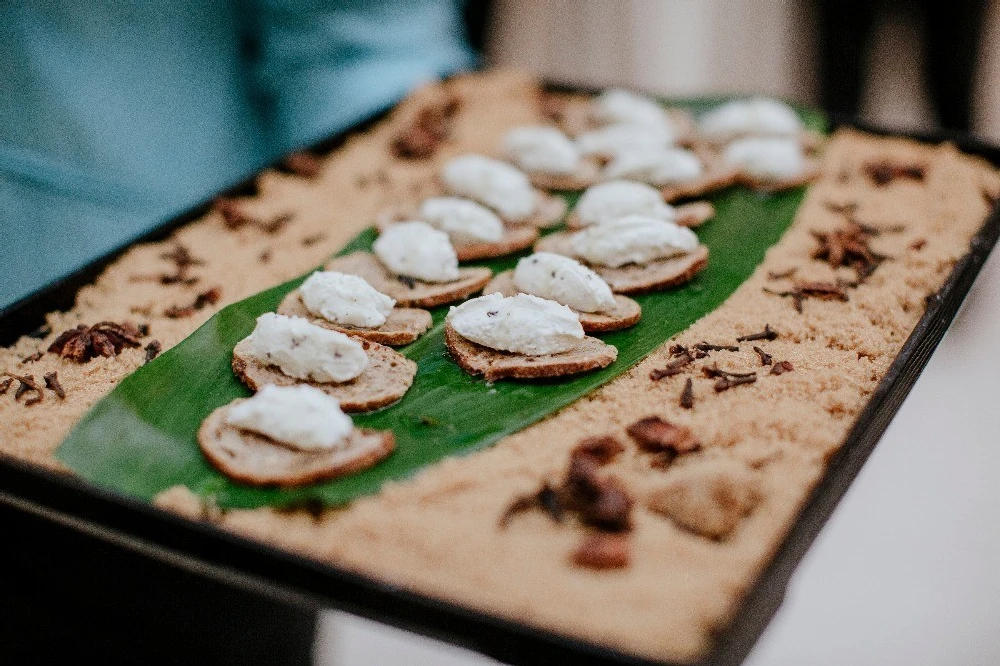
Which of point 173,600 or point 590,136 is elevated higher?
point 590,136

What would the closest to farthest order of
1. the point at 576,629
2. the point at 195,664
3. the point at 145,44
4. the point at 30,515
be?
the point at 576,629, the point at 30,515, the point at 195,664, the point at 145,44

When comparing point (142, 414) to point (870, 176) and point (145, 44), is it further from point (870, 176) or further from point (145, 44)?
point (870, 176)

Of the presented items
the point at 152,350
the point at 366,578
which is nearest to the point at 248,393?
the point at 152,350

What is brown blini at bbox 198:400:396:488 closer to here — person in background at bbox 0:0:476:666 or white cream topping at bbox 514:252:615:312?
person in background at bbox 0:0:476:666

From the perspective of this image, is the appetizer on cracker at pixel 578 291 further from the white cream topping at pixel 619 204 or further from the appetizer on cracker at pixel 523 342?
the white cream topping at pixel 619 204

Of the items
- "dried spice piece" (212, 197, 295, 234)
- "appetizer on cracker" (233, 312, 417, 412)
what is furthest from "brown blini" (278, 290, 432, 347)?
"dried spice piece" (212, 197, 295, 234)

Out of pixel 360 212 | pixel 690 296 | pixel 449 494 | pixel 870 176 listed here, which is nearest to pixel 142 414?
pixel 449 494

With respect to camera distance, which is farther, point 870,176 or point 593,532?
point 870,176

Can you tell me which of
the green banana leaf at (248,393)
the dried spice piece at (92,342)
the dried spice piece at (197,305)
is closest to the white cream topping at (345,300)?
the green banana leaf at (248,393)
